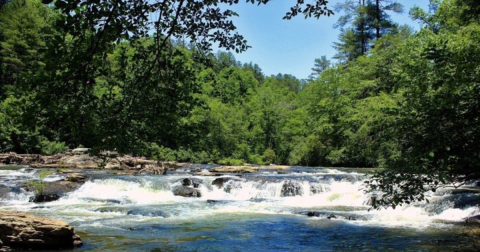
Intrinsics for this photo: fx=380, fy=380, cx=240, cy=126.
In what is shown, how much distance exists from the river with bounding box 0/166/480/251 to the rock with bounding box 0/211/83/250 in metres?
A: 0.43

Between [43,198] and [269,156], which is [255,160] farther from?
[43,198]

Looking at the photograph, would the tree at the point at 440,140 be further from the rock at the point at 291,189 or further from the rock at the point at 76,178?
the rock at the point at 76,178

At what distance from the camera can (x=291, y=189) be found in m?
17.5

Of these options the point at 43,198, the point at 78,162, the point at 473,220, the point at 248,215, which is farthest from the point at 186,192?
the point at 78,162

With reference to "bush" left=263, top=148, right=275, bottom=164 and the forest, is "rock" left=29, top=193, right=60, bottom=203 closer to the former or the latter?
the forest

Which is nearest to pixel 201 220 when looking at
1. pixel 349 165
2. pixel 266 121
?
pixel 349 165

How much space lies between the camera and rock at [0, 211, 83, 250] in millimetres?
7207

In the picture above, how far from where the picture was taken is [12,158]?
25.7 metres

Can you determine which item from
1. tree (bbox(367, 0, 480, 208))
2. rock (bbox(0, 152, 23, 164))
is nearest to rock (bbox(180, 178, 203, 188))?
tree (bbox(367, 0, 480, 208))

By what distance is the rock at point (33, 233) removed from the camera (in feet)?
23.6

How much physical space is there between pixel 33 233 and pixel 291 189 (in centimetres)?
1199

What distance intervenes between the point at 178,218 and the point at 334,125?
27106 millimetres

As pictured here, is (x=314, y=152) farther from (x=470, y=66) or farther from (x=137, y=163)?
(x=470, y=66)

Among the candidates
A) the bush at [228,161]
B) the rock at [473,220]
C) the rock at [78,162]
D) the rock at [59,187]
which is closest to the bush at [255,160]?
the bush at [228,161]
